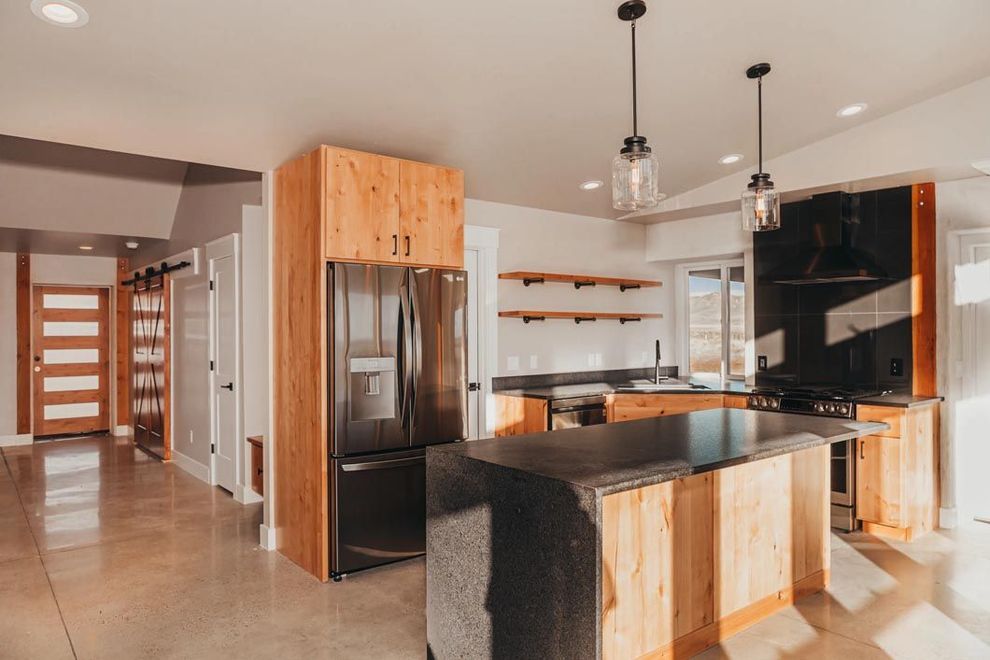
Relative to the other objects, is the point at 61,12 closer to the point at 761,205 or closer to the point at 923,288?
the point at 761,205

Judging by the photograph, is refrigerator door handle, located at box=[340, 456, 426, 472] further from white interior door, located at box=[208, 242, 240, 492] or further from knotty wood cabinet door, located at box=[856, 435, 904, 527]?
knotty wood cabinet door, located at box=[856, 435, 904, 527]

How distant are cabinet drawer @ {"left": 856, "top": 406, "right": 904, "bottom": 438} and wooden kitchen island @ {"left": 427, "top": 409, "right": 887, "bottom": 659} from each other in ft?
4.16

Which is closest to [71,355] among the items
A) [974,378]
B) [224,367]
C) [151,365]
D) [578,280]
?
[151,365]

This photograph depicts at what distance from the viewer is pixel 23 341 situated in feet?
25.7

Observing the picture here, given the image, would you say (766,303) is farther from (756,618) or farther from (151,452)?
(151,452)

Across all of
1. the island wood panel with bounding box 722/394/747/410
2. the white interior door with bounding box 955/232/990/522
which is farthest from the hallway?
the white interior door with bounding box 955/232/990/522

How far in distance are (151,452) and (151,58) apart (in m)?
5.52

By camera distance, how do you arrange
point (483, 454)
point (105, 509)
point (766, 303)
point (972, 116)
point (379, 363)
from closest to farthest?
point (483, 454)
point (379, 363)
point (972, 116)
point (105, 509)
point (766, 303)

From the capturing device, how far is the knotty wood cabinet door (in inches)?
162

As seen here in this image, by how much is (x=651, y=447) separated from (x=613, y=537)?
0.48 meters

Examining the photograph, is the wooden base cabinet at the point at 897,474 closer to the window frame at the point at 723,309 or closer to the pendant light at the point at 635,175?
the window frame at the point at 723,309

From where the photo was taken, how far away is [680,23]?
2930 mm

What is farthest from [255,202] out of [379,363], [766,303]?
[766,303]

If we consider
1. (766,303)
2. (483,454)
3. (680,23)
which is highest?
(680,23)
